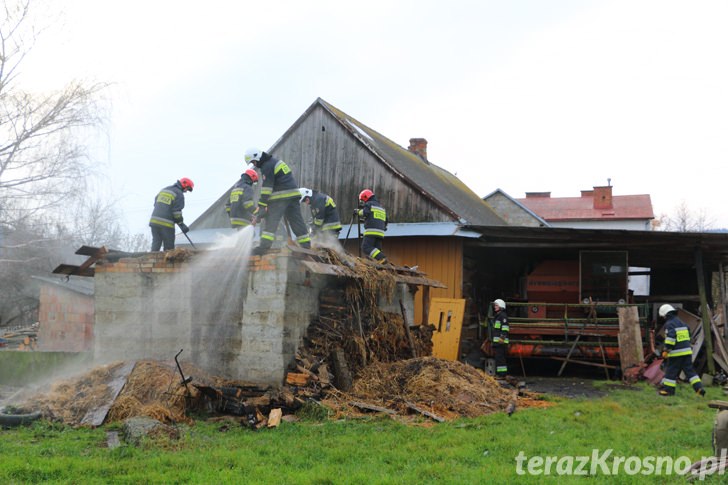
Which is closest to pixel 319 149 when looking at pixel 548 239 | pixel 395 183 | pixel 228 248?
pixel 395 183

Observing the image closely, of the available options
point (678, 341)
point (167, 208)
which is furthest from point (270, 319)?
point (678, 341)

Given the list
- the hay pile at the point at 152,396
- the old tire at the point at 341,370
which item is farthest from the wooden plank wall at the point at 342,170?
the hay pile at the point at 152,396

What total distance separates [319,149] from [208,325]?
34.2 feet

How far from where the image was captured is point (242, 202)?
1118 centimetres

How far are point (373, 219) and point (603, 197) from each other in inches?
1664

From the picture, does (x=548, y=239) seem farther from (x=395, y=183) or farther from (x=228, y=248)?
(x=228, y=248)

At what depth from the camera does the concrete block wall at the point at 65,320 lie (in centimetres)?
1995

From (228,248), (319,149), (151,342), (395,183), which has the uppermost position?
(319,149)

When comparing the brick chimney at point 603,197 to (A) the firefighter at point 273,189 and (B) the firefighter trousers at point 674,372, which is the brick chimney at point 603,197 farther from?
(A) the firefighter at point 273,189

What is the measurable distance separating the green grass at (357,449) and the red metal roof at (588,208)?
1661 inches

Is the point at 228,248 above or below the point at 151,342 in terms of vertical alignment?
above

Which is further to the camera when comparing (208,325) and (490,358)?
(490,358)

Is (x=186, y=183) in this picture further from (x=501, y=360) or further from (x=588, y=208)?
(x=588, y=208)

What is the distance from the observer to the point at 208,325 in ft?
29.3
